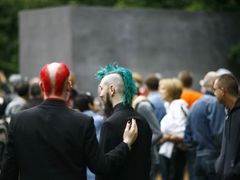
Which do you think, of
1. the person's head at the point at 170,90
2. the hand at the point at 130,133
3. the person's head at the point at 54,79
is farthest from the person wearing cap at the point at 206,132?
the person's head at the point at 54,79

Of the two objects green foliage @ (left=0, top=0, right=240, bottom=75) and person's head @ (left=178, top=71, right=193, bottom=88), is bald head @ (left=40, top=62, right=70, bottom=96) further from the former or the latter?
green foliage @ (left=0, top=0, right=240, bottom=75)

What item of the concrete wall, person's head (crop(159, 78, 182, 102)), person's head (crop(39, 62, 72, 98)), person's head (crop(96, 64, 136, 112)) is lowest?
the concrete wall

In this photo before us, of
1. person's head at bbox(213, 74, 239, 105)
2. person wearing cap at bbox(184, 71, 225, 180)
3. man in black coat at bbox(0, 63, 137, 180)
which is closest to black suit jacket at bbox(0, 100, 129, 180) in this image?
man in black coat at bbox(0, 63, 137, 180)

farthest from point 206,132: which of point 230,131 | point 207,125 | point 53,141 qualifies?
point 53,141

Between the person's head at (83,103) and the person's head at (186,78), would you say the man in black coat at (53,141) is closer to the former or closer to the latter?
the person's head at (83,103)

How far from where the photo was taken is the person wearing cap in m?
11.7

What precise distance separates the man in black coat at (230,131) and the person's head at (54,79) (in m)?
2.26

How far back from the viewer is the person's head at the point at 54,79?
22.2 feet

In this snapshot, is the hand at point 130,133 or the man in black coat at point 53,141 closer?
the man in black coat at point 53,141

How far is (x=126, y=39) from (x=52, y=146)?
44.7ft

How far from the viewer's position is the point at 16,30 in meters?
41.6

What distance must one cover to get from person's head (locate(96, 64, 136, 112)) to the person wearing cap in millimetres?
4073

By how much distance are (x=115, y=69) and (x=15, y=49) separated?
109ft

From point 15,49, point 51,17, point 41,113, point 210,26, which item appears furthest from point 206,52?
point 15,49
